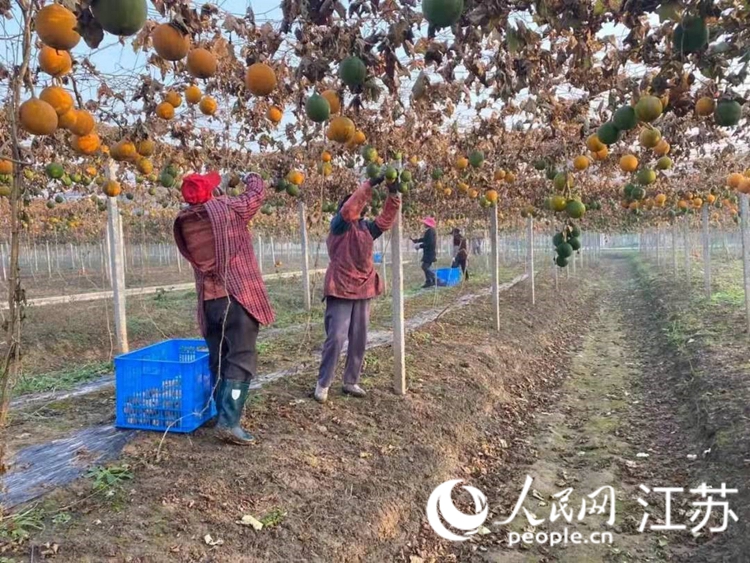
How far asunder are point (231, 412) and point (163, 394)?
20.5 inches

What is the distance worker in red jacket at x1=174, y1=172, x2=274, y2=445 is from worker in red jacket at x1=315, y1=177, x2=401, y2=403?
1.11m

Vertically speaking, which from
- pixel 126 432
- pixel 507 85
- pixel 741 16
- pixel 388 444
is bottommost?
pixel 388 444

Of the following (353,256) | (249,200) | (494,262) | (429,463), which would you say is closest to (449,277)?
(494,262)

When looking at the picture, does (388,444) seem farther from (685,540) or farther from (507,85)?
(507,85)

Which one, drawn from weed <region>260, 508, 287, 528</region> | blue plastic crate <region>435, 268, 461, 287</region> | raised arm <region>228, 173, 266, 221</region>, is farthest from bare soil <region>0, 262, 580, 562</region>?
blue plastic crate <region>435, 268, 461, 287</region>

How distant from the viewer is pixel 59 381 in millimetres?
6742

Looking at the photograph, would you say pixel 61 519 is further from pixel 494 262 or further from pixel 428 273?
pixel 428 273

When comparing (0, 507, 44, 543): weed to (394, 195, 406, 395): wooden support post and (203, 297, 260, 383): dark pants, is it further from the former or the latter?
(394, 195, 406, 395): wooden support post

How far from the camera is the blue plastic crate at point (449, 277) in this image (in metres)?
17.6

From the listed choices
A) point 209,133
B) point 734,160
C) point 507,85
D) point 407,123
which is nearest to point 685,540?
point 507,85

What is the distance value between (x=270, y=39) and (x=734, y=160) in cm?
779

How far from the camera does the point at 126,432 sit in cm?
438

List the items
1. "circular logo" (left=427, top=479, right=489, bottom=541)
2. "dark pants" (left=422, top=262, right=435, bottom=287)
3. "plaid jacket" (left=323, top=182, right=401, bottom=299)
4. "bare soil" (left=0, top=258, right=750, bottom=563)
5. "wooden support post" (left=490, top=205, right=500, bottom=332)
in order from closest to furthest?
1. "bare soil" (left=0, top=258, right=750, bottom=563)
2. "circular logo" (left=427, top=479, right=489, bottom=541)
3. "plaid jacket" (left=323, top=182, right=401, bottom=299)
4. "wooden support post" (left=490, top=205, right=500, bottom=332)
5. "dark pants" (left=422, top=262, right=435, bottom=287)

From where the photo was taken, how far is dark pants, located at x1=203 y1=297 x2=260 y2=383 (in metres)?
4.07
